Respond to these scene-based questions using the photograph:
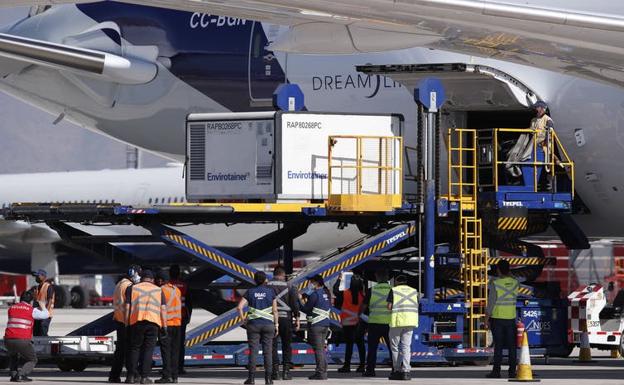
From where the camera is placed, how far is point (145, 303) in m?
18.4

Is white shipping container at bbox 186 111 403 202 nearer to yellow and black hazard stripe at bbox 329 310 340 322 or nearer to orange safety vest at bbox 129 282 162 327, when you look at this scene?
yellow and black hazard stripe at bbox 329 310 340 322

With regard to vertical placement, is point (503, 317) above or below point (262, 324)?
above

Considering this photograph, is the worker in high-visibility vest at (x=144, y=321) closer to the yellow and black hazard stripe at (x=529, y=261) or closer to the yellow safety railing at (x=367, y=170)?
the yellow safety railing at (x=367, y=170)

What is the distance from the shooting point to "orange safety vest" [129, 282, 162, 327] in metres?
18.4

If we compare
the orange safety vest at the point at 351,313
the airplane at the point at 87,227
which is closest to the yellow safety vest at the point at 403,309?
the orange safety vest at the point at 351,313

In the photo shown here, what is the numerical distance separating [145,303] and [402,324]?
3.50 metres

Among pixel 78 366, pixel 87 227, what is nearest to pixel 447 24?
pixel 78 366

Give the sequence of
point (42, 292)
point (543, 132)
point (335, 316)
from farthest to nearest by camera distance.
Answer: point (42, 292), point (543, 132), point (335, 316)

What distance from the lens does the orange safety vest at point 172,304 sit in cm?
1889

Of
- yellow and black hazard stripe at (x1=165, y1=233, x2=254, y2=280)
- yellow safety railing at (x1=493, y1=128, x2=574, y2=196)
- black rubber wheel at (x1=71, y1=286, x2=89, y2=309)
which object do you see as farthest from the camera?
black rubber wheel at (x1=71, y1=286, x2=89, y2=309)

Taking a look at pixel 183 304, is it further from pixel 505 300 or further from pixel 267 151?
pixel 505 300

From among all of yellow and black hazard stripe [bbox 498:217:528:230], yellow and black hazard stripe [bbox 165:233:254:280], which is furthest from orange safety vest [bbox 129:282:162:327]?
yellow and black hazard stripe [bbox 498:217:528:230]

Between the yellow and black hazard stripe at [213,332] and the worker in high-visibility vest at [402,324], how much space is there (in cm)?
Result: 245

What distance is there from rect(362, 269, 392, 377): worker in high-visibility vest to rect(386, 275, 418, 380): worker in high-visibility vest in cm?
29
